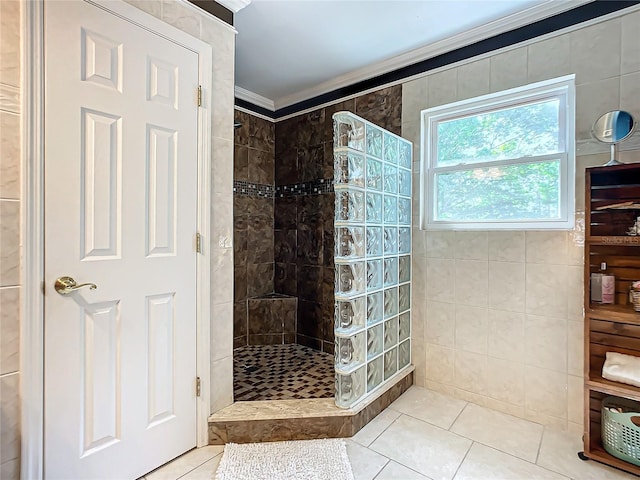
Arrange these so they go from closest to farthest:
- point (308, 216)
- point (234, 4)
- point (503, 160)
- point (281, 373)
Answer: point (234, 4)
point (503, 160)
point (281, 373)
point (308, 216)

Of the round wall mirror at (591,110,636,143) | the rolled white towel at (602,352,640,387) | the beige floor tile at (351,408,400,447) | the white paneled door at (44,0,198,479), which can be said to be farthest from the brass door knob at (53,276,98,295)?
the round wall mirror at (591,110,636,143)

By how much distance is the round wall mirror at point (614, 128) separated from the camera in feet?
5.58

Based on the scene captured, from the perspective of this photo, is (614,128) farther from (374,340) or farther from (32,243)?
(32,243)

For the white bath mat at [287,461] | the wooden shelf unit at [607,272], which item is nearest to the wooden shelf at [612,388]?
the wooden shelf unit at [607,272]

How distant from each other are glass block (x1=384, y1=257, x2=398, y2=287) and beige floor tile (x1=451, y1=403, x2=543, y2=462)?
95 cm

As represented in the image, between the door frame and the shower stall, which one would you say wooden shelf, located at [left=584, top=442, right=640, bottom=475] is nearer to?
the shower stall

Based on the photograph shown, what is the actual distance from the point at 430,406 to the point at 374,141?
180 centimetres

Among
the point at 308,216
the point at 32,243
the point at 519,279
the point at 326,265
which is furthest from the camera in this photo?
the point at 308,216

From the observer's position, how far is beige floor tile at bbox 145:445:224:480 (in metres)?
1.61

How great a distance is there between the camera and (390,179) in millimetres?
2277

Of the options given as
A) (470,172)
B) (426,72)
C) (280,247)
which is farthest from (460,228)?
(280,247)

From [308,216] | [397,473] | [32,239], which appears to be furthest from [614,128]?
[32,239]

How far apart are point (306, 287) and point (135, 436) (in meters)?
1.94

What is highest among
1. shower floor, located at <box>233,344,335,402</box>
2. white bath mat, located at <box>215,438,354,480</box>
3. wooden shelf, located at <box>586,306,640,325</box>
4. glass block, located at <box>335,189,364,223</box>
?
glass block, located at <box>335,189,364,223</box>
